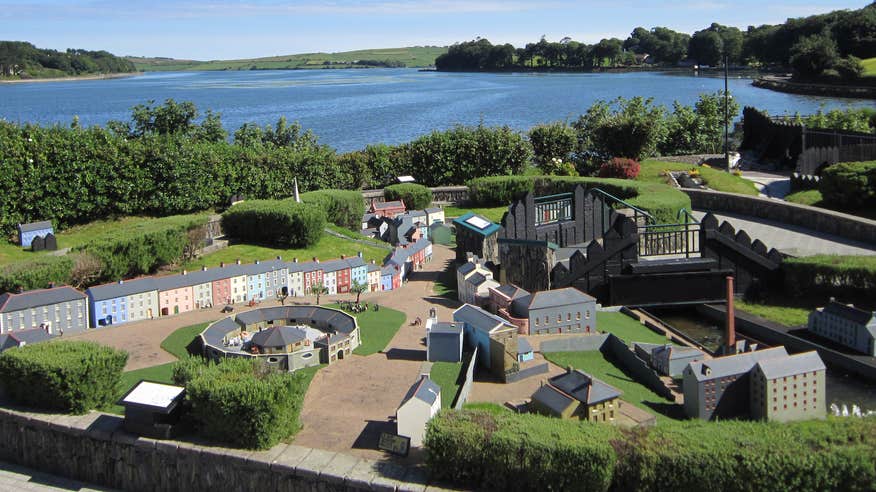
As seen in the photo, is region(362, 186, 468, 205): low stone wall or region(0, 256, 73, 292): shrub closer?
region(0, 256, 73, 292): shrub

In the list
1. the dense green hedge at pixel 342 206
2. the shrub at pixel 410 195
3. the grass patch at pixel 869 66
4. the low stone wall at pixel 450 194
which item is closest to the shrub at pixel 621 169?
the low stone wall at pixel 450 194

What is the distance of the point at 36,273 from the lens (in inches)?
732

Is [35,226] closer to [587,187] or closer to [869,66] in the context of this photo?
[587,187]

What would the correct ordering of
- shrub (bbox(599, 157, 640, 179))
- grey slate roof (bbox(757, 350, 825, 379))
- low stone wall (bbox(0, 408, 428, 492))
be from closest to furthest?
low stone wall (bbox(0, 408, 428, 492)) → grey slate roof (bbox(757, 350, 825, 379)) → shrub (bbox(599, 157, 640, 179))

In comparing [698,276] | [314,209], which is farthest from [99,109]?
[698,276]

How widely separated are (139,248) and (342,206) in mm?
9216

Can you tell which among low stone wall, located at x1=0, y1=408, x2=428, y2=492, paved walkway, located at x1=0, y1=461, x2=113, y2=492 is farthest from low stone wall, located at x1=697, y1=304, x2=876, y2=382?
paved walkway, located at x1=0, y1=461, x2=113, y2=492

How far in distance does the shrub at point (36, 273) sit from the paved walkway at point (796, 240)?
62.4 feet

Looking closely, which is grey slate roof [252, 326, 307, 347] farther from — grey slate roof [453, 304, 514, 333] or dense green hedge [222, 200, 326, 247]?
dense green hedge [222, 200, 326, 247]

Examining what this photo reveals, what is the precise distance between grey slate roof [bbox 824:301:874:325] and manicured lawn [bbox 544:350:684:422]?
5.09 metres

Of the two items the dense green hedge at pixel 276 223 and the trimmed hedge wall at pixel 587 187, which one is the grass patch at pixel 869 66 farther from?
the dense green hedge at pixel 276 223

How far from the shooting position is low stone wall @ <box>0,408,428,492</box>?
10695mm

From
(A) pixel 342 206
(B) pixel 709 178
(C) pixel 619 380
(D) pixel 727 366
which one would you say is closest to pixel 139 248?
(A) pixel 342 206

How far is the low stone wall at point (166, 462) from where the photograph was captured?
10.7 meters
